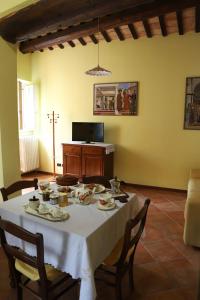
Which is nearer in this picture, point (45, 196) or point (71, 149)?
point (45, 196)

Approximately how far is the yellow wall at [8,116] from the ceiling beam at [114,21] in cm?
164

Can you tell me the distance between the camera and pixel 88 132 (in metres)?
5.18

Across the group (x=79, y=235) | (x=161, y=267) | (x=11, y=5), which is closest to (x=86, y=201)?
(x=79, y=235)

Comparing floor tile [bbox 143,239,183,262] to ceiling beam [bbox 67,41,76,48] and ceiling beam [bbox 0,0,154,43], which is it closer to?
ceiling beam [bbox 0,0,154,43]

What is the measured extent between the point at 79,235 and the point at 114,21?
→ 3547mm

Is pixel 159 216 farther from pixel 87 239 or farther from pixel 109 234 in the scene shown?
pixel 87 239

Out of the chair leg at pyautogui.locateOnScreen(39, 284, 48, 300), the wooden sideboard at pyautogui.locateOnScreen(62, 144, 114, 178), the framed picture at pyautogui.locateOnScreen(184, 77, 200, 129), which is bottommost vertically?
the chair leg at pyautogui.locateOnScreen(39, 284, 48, 300)

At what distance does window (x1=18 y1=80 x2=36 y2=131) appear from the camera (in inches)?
241

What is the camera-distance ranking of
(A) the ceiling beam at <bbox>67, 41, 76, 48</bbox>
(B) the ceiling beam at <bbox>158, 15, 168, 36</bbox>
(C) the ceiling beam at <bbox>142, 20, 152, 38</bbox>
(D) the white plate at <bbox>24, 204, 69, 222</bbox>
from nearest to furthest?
(D) the white plate at <bbox>24, 204, 69, 222</bbox> → (B) the ceiling beam at <bbox>158, 15, 168, 36</bbox> → (C) the ceiling beam at <bbox>142, 20, 152, 38</bbox> → (A) the ceiling beam at <bbox>67, 41, 76, 48</bbox>

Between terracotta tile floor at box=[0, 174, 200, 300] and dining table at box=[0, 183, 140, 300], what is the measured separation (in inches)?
22.9

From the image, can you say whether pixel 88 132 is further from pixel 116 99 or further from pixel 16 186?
pixel 16 186

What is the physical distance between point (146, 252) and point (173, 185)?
2.41 meters

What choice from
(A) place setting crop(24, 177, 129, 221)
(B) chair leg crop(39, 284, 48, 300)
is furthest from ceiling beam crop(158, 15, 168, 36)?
(B) chair leg crop(39, 284, 48, 300)

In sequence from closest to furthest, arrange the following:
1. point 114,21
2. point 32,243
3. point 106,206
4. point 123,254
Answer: point 32,243
point 123,254
point 106,206
point 114,21
